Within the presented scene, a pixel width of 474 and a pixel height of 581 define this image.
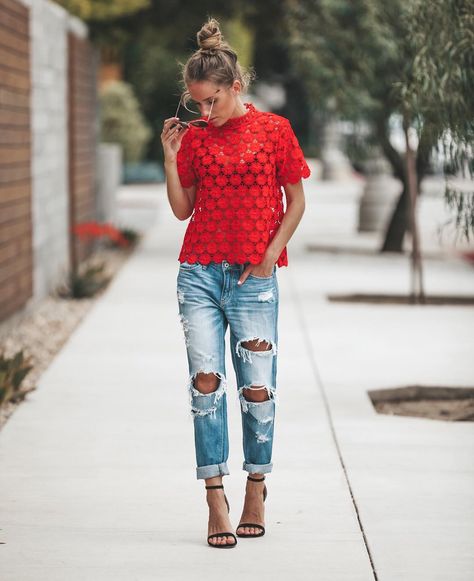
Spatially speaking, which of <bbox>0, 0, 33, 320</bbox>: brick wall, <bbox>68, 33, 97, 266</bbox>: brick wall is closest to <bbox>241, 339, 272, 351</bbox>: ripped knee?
<bbox>0, 0, 33, 320</bbox>: brick wall

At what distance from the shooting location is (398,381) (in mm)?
8773

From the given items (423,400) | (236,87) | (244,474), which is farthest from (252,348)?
→ (423,400)

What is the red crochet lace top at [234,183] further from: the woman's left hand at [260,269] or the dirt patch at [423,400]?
the dirt patch at [423,400]

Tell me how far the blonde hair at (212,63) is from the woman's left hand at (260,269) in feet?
2.22

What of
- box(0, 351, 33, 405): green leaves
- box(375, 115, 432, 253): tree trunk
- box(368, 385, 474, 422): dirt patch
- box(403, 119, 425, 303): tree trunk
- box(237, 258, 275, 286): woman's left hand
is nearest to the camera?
box(237, 258, 275, 286): woman's left hand

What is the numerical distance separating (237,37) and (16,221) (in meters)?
27.9

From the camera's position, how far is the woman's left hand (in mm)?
5066

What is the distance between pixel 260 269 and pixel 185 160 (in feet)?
1.65

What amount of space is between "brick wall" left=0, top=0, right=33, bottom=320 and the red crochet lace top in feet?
17.5

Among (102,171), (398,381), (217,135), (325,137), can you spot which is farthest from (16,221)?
(325,137)

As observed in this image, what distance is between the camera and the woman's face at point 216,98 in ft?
16.3

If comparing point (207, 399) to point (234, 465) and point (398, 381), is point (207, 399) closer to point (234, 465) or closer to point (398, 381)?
point (234, 465)

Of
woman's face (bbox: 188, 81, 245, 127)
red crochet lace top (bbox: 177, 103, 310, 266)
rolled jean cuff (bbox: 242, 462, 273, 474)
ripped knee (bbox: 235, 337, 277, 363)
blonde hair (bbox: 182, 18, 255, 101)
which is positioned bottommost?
rolled jean cuff (bbox: 242, 462, 273, 474)

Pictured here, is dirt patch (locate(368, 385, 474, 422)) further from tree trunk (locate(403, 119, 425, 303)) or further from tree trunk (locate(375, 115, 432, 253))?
tree trunk (locate(375, 115, 432, 253))
